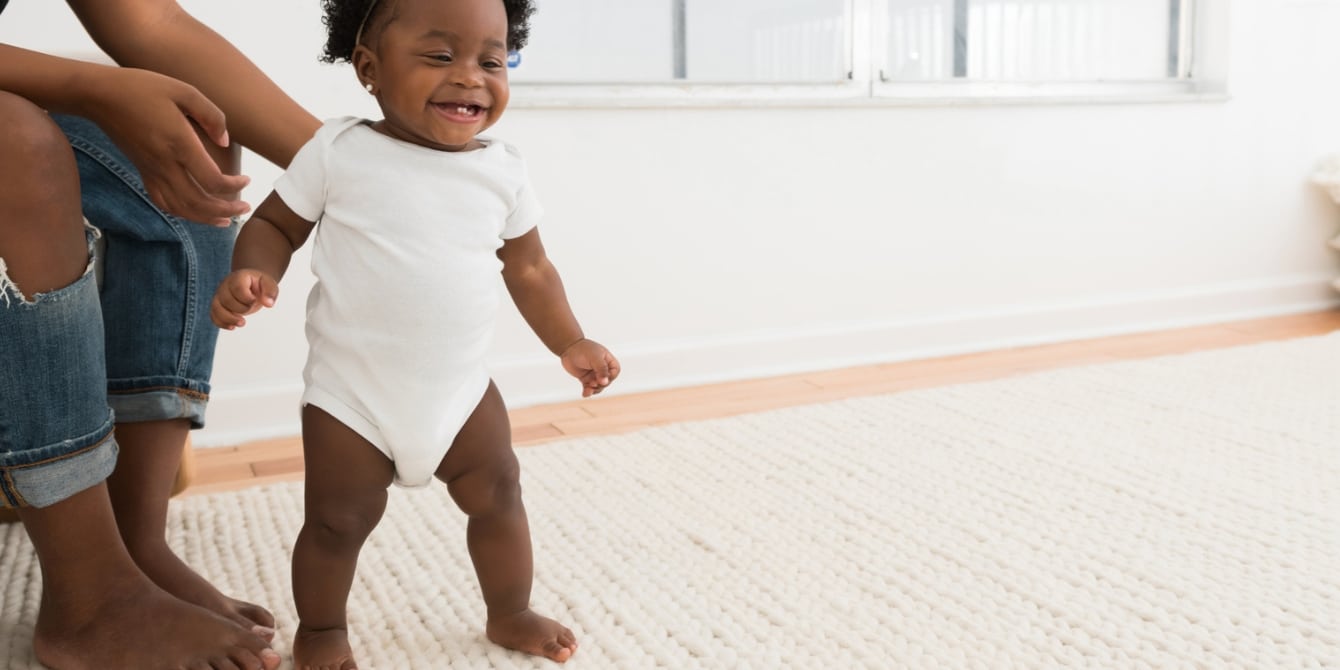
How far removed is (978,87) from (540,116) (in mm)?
1051

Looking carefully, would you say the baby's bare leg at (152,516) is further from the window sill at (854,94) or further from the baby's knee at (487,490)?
the window sill at (854,94)

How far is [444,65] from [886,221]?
1632 mm

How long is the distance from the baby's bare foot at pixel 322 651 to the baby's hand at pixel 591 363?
0.94ft

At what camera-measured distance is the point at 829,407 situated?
187cm

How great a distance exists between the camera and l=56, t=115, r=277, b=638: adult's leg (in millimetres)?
1003

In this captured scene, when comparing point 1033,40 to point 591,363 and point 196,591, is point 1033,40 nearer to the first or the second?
point 591,363

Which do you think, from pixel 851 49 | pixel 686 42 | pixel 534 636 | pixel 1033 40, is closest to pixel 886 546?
pixel 534 636

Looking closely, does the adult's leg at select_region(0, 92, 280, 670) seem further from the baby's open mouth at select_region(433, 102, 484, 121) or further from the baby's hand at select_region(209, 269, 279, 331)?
the baby's open mouth at select_region(433, 102, 484, 121)

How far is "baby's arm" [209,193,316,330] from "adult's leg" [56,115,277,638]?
0.53 ft

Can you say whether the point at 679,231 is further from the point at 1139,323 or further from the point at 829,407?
the point at 1139,323

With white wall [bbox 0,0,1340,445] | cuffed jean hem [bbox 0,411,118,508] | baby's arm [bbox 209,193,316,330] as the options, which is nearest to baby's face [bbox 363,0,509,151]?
baby's arm [bbox 209,193,316,330]

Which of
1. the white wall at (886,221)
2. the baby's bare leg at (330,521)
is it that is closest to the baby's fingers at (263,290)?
the baby's bare leg at (330,521)

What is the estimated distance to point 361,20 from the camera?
0.87 metres

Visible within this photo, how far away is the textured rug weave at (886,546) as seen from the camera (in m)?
0.98
